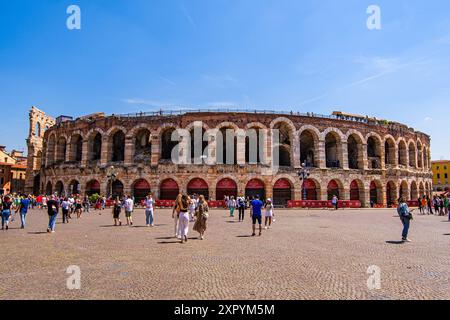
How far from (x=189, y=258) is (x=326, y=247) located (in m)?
4.25

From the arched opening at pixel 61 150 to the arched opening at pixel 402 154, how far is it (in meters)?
44.3

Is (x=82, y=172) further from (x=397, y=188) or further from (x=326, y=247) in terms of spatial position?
(x=397, y=188)

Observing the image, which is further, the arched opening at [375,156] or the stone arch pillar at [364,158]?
the arched opening at [375,156]

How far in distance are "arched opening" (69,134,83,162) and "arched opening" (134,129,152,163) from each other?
25.2 ft

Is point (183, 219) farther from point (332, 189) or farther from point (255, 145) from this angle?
point (332, 189)

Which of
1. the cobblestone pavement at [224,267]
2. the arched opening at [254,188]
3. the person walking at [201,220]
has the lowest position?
the cobblestone pavement at [224,267]

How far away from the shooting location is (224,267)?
6242 mm

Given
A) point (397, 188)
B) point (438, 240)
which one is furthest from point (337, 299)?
point (397, 188)

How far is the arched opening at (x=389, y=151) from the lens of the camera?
36.1m

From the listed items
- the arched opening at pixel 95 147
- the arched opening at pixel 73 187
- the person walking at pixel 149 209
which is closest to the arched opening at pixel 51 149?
the arched opening at pixel 73 187

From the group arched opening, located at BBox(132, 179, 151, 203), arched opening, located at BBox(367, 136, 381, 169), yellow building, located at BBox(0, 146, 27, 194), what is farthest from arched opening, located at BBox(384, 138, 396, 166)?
yellow building, located at BBox(0, 146, 27, 194)

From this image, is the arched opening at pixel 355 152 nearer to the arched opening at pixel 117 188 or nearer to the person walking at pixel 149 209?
the arched opening at pixel 117 188

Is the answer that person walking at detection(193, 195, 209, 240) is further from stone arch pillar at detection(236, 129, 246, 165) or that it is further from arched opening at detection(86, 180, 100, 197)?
arched opening at detection(86, 180, 100, 197)

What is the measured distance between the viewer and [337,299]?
436cm
